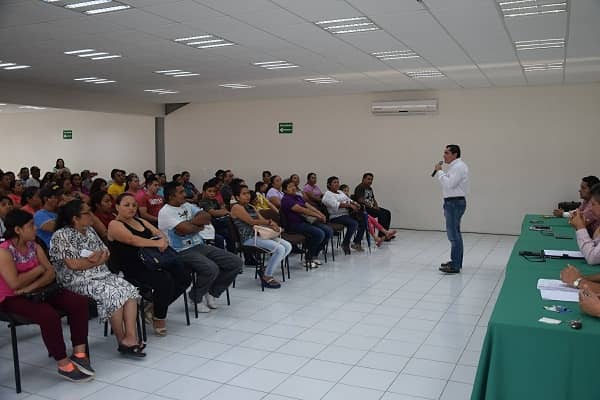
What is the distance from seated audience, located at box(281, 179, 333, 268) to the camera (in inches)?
269

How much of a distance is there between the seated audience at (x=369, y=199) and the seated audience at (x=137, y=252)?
4.85m

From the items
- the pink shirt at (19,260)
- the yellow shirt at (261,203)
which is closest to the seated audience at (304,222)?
the yellow shirt at (261,203)

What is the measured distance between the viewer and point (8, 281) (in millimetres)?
3297

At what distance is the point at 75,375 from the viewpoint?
3.40m

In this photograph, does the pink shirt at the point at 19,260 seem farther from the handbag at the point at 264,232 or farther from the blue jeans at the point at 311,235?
the blue jeans at the point at 311,235

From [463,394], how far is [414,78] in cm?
638

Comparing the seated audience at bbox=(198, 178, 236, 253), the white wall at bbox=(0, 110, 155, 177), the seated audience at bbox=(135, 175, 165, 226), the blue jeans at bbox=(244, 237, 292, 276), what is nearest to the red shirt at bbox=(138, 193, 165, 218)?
the seated audience at bbox=(135, 175, 165, 226)

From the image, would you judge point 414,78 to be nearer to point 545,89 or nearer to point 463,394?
point 545,89

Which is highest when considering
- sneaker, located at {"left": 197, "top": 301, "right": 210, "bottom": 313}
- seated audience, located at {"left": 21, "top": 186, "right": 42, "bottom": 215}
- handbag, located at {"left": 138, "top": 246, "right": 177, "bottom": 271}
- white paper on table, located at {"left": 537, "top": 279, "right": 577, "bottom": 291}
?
seated audience, located at {"left": 21, "top": 186, "right": 42, "bottom": 215}

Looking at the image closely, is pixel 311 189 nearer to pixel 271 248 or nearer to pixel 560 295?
pixel 271 248

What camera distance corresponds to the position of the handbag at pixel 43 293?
350cm

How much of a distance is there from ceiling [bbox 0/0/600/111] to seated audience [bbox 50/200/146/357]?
1.84 meters

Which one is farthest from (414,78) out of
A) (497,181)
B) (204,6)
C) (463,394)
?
(463,394)

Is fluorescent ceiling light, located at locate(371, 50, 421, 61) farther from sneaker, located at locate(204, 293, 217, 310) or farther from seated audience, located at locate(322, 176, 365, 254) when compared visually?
sneaker, located at locate(204, 293, 217, 310)
